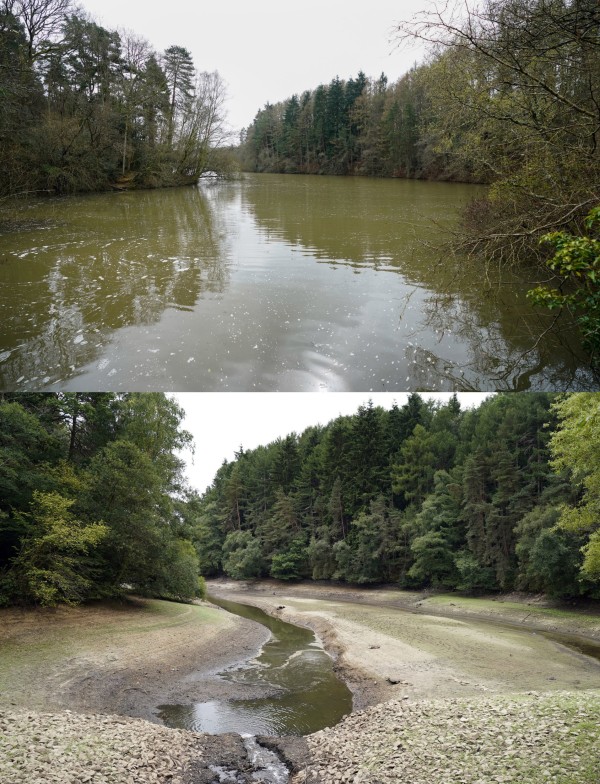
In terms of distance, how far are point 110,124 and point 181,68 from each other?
36.5ft

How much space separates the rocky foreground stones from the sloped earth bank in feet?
0.08

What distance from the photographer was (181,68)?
5231cm

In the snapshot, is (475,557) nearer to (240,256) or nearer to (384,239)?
(384,239)

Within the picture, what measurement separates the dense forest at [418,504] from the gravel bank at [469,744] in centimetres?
1106

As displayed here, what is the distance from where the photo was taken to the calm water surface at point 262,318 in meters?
10.3

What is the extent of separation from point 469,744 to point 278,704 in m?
5.01

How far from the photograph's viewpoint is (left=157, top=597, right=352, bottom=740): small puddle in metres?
11.5

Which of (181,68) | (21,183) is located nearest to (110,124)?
(181,68)

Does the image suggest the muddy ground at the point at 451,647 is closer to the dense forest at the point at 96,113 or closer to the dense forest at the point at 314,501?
the dense forest at the point at 314,501

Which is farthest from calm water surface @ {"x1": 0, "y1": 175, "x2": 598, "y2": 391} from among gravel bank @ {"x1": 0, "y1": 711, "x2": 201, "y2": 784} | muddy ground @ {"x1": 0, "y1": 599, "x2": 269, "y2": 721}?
muddy ground @ {"x1": 0, "y1": 599, "x2": 269, "y2": 721}

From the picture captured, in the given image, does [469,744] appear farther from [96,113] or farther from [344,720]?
[96,113]

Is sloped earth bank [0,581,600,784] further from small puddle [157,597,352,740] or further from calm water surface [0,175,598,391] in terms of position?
calm water surface [0,175,598,391]

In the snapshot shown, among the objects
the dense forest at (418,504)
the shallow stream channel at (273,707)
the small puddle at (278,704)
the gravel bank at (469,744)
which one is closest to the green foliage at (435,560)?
the dense forest at (418,504)

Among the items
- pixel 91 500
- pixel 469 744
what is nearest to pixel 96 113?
pixel 91 500
